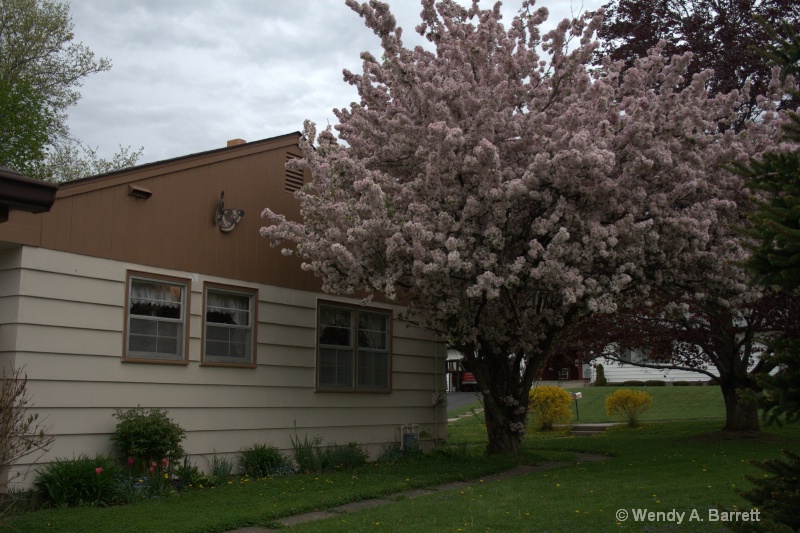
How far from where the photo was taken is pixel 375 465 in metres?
12.5

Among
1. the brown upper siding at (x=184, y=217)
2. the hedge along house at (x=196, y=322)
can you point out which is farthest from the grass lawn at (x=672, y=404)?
the brown upper siding at (x=184, y=217)

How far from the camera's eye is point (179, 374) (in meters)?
10.9

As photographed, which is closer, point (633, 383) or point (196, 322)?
point (196, 322)

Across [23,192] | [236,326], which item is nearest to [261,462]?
[236,326]

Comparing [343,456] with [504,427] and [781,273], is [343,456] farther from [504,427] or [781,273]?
[781,273]

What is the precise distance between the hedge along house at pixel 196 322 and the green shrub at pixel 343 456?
0.32 m

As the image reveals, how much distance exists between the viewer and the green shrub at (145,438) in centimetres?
980

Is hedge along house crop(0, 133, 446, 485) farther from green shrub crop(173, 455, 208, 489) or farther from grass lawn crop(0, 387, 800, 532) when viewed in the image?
grass lawn crop(0, 387, 800, 532)

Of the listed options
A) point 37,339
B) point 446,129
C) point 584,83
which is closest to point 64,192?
point 37,339

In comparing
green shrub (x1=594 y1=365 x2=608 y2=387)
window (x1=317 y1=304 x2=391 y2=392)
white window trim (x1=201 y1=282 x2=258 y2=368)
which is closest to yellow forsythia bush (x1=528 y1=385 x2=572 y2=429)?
window (x1=317 y1=304 x2=391 y2=392)

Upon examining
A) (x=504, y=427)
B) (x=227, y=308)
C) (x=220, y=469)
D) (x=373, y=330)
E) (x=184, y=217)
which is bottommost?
(x=220, y=469)

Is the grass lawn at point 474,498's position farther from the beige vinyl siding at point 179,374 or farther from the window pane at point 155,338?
the window pane at point 155,338

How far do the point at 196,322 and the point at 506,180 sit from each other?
15.8ft

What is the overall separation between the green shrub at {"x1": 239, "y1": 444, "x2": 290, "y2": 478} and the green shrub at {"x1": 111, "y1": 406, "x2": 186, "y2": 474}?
148cm
